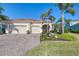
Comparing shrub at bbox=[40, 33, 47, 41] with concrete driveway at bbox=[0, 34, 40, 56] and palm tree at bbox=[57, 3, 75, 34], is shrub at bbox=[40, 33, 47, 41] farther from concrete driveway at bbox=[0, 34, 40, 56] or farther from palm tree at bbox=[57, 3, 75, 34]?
palm tree at bbox=[57, 3, 75, 34]

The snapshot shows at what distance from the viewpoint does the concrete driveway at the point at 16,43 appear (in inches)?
660

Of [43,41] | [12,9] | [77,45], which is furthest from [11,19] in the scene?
[77,45]

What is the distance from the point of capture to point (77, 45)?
16.8 m

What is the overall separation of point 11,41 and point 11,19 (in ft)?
2.78

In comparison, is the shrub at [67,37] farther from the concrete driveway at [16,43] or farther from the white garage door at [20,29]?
the white garage door at [20,29]

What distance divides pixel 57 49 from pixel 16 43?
1.59 m

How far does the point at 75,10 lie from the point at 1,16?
9.21 ft

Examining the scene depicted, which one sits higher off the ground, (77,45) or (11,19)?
(11,19)

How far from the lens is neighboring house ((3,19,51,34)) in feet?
55.2

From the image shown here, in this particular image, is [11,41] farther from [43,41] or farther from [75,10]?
[75,10]

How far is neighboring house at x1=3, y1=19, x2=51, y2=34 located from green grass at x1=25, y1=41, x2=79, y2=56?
67 centimetres

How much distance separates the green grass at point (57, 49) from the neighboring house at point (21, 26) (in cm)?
67

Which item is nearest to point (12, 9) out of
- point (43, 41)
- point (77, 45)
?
point (43, 41)

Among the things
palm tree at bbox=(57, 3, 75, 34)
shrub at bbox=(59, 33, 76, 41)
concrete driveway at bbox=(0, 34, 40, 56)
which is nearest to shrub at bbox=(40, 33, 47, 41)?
concrete driveway at bbox=(0, 34, 40, 56)
